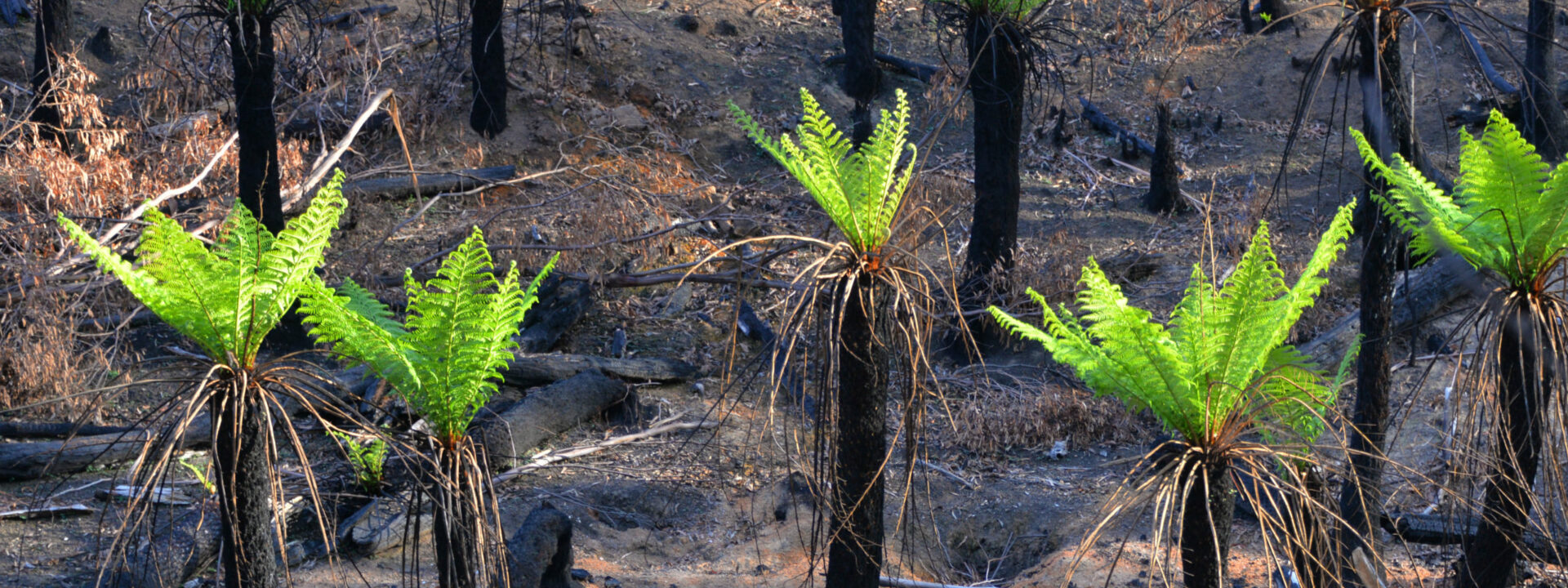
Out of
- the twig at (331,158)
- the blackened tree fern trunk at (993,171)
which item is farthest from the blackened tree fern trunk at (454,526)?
Answer: the twig at (331,158)

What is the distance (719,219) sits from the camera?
36.7 feet

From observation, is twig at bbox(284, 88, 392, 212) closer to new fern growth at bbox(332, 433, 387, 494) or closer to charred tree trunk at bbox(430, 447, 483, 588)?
new fern growth at bbox(332, 433, 387, 494)

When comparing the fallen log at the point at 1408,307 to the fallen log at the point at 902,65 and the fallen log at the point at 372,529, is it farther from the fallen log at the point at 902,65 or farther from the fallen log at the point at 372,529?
the fallen log at the point at 902,65

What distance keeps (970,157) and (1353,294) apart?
5.85 metres

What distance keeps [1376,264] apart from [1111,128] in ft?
36.3

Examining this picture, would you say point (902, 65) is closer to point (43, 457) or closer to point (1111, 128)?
point (1111, 128)

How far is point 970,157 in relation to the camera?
1558 centimetres

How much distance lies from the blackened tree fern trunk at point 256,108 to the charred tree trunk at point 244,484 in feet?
13.8

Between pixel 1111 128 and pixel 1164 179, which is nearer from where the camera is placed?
pixel 1164 179

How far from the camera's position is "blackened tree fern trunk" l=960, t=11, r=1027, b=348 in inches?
390

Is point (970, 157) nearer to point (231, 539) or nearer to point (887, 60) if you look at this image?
point (887, 60)

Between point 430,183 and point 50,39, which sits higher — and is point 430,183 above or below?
below

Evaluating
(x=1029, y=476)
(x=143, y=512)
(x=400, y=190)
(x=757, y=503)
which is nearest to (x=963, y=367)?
(x=1029, y=476)

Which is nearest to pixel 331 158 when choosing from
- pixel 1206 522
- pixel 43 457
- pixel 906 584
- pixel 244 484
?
pixel 43 457
